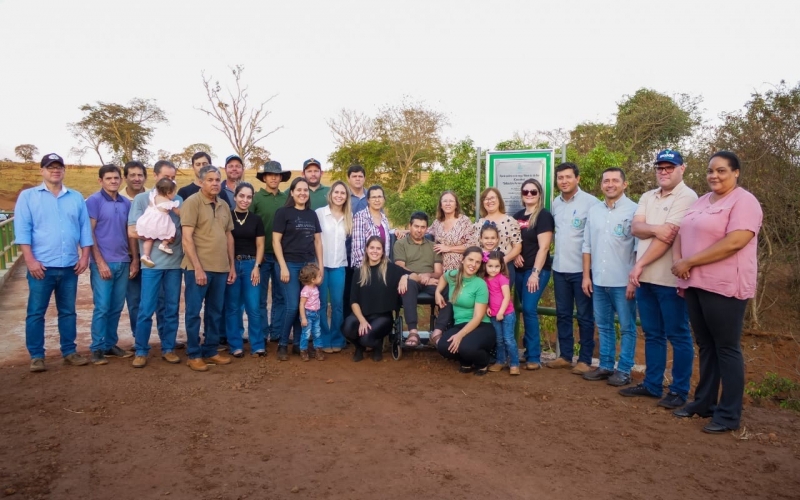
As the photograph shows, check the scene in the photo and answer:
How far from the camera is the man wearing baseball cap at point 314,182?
7.20 m

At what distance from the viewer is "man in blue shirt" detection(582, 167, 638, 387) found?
558cm

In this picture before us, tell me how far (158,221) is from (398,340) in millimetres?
2895

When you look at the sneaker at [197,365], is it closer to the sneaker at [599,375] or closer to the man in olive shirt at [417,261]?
the man in olive shirt at [417,261]

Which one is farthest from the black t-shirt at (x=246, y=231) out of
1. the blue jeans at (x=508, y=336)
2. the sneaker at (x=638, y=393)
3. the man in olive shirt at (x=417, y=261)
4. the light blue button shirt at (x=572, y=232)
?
the sneaker at (x=638, y=393)

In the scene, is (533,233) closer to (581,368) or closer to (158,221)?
(581,368)

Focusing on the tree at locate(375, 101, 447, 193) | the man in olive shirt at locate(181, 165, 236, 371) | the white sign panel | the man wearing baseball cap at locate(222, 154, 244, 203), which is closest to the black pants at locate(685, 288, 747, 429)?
the white sign panel

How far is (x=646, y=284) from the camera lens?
17.1 feet

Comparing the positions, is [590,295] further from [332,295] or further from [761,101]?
[761,101]

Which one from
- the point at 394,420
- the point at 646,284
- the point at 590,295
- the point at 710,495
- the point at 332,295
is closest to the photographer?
the point at 710,495

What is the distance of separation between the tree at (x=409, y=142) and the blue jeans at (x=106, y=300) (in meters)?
28.0

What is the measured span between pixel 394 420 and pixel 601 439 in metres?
1.61

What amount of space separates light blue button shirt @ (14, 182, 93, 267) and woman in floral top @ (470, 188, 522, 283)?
424 cm

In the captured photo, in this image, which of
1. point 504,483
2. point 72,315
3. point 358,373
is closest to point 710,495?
point 504,483

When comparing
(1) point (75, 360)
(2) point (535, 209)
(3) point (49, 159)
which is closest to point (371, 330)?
(2) point (535, 209)
